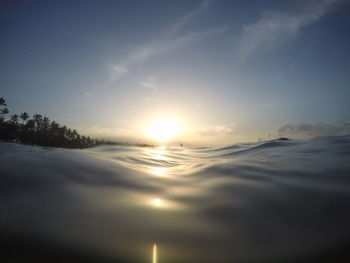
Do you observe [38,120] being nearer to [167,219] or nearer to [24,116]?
[24,116]

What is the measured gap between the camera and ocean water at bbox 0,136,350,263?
100 centimetres

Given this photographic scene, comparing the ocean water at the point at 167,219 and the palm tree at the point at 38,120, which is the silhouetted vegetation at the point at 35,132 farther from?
the ocean water at the point at 167,219

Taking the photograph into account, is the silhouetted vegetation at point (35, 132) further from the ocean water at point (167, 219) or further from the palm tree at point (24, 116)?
the ocean water at point (167, 219)

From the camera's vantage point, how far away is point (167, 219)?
4.42 ft

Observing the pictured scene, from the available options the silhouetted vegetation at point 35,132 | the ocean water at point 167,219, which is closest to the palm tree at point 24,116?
the silhouetted vegetation at point 35,132

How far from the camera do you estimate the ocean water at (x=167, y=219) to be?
1.00m

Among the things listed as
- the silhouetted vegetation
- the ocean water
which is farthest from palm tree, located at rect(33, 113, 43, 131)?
the ocean water

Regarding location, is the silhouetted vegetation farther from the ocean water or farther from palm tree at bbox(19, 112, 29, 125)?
the ocean water

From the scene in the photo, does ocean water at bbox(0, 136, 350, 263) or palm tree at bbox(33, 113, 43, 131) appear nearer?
ocean water at bbox(0, 136, 350, 263)

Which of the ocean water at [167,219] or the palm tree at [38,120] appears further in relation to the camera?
the palm tree at [38,120]

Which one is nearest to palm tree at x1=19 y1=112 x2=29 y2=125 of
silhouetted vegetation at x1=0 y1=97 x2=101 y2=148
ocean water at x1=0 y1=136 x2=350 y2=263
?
silhouetted vegetation at x1=0 y1=97 x2=101 y2=148

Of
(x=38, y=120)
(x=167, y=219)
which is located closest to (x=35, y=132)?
(x=38, y=120)

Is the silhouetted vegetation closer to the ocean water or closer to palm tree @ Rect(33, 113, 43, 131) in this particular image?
palm tree @ Rect(33, 113, 43, 131)

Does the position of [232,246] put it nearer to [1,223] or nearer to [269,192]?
[269,192]
